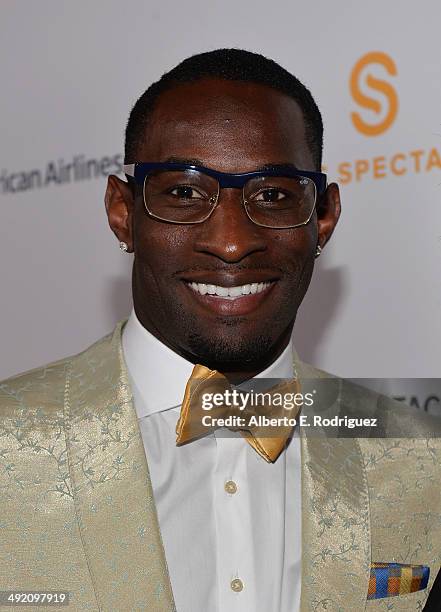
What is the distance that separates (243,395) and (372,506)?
27 centimetres

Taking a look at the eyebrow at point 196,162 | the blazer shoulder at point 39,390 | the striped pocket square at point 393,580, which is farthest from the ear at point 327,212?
the striped pocket square at point 393,580

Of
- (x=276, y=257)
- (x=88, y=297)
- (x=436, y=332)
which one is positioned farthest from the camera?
(x=88, y=297)

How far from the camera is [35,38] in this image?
2691 mm

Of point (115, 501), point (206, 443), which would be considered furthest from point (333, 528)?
point (115, 501)

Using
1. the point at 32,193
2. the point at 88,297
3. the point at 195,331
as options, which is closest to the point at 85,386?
the point at 195,331

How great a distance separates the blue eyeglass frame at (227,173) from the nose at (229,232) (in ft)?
0.05

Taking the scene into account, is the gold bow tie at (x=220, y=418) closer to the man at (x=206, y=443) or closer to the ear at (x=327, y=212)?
the man at (x=206, y=443)

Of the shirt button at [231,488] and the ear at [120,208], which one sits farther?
the ear at [120,208]

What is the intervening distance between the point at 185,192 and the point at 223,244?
0.11 metres

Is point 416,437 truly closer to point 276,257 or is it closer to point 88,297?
point 276,257

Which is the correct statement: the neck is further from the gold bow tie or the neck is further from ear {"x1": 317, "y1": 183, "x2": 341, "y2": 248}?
ear {"x1": 317, "y1": 183, "x2": 341, "y2": 248}

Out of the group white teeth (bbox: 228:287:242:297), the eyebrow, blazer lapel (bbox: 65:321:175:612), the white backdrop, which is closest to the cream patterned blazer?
blazer lapel (bbox: 65:321:175:612)

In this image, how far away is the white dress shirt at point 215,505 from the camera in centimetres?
155

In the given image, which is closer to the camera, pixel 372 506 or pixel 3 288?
pixel 372 506
